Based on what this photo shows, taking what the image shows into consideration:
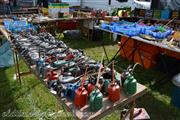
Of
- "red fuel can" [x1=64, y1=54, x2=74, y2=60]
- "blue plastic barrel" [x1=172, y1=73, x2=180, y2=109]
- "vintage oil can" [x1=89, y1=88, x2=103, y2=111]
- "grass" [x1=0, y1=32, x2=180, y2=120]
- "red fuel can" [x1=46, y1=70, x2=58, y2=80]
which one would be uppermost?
"red fuel can" [x1=64, y1=54, x2=74, y2=60]

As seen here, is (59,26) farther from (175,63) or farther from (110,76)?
(110,76)

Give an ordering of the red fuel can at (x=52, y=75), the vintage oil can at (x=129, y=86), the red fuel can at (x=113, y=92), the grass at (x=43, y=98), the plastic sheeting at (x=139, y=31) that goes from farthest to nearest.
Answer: the plastic sheeting at (x=139, y=31), the grass at (x=43, y=98), the red fuel can at (x=52, y=75), the vintage oil can at (x=129, y=86), the red fuel can at (x=113, y=92)

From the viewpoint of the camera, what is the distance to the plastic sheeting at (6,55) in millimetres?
5992

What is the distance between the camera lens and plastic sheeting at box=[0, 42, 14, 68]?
19.7 ft

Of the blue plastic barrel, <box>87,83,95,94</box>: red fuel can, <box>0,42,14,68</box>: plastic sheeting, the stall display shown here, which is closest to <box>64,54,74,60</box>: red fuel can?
the stall display

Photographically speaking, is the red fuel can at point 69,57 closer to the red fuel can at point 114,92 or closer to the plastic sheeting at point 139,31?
the red fuel can at point 114,92

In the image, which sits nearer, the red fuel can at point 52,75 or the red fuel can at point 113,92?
the red fuel can at point 113,92

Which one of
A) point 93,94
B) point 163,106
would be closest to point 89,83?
point 93,94

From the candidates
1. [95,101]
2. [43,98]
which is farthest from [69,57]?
[43,98]

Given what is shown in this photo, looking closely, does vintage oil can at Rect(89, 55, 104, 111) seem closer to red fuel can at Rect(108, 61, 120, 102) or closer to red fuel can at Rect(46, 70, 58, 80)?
red fuel can at Rect(108, 61, 120, 102)

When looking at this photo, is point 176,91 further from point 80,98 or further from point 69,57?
point 80,98

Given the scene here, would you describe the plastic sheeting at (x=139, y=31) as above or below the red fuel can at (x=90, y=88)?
above

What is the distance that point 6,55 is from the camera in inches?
238

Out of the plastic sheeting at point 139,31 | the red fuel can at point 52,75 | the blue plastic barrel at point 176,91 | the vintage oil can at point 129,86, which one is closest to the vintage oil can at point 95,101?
the vintage oil can at point 129,86
